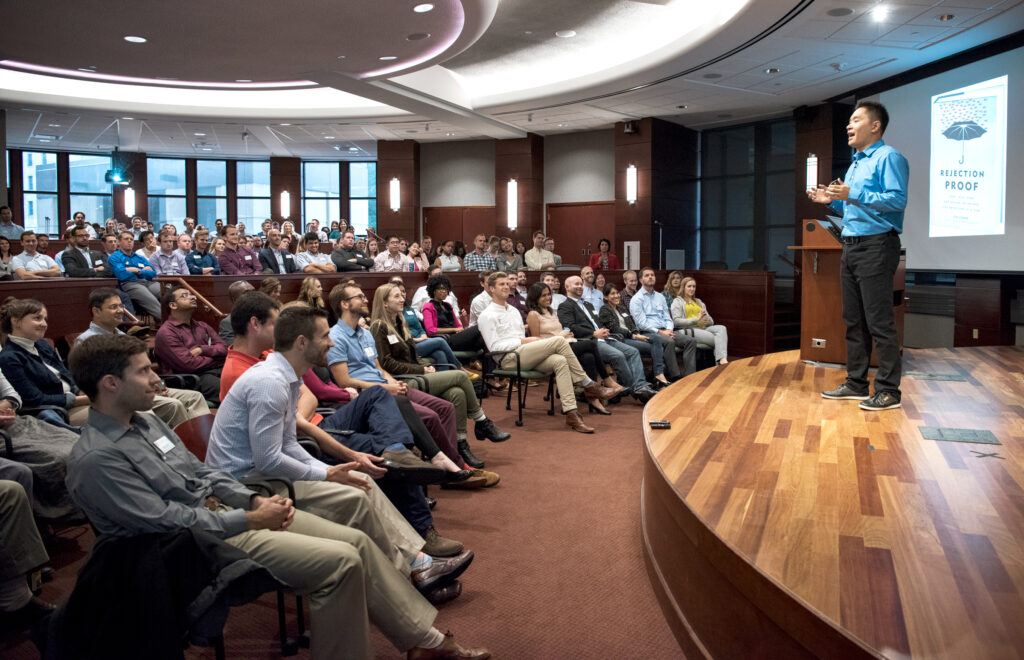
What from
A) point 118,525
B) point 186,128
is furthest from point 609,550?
point 186,128

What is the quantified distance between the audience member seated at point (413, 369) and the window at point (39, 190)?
13.2 metres

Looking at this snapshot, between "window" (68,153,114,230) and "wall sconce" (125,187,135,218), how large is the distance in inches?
21.3

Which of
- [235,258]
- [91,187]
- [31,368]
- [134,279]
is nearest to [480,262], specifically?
[235,258]

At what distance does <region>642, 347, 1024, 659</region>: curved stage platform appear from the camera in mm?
1539

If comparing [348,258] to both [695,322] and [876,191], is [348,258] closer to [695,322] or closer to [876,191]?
[695,322]

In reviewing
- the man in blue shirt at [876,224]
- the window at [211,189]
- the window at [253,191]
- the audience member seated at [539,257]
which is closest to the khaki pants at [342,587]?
the man in blue shirt at [876,224]

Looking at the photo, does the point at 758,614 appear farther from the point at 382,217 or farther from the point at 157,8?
the point at 382,217

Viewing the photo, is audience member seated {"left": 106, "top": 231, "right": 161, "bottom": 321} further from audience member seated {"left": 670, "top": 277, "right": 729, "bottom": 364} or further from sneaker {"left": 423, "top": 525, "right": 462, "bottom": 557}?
audience member seated {"left": 670, "top": 277, "right": 729, "bottom": 364}

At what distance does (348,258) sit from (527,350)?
12.4ft

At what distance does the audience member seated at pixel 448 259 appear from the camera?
30.3 feet

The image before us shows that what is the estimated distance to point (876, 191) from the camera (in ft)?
10.9

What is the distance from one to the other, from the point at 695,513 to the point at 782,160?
999 cm

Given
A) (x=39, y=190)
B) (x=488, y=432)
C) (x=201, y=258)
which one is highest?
(x=39, y=190)

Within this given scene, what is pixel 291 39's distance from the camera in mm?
6953
